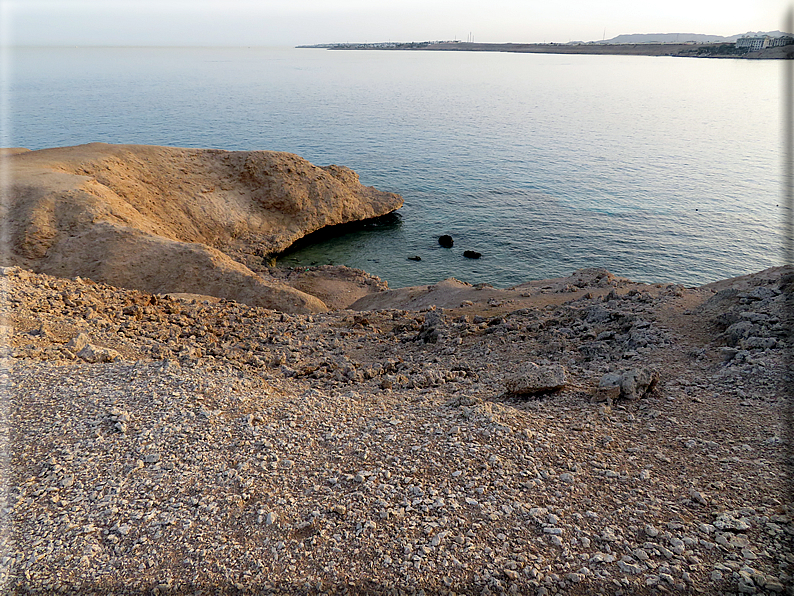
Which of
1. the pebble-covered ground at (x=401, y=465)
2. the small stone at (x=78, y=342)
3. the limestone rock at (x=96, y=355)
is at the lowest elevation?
the pebble-covered ground at (x=401, y=465)

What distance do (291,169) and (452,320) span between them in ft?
89.3

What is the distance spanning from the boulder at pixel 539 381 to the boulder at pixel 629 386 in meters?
0.81

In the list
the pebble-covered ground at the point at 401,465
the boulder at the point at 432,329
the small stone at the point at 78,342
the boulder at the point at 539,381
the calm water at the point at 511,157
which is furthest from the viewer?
the calm water at the point at 511,157

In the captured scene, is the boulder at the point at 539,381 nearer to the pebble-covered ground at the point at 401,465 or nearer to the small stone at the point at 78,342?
the pebble-covered ground at the point at 401,465

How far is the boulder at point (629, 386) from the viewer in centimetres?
981

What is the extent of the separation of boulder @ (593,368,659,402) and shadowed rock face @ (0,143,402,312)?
1501cm

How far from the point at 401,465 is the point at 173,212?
29907 millimetres

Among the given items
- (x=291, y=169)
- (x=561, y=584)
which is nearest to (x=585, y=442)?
(x=561, y=584)

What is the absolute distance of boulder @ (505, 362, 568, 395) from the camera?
34.4 ft

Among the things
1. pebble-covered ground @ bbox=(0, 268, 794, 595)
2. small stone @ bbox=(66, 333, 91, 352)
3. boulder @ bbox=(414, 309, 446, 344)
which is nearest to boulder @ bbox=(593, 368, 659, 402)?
pebble-covered ground @ bbox=(0, 268, 794, 595)

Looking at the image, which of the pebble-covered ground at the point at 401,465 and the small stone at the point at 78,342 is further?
the small stone at the point at 78,342

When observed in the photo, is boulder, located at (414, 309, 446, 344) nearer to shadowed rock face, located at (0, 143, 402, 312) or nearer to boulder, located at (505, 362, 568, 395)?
boulder, located at (505, 362, 568, 395)

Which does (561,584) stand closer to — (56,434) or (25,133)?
(56,434)

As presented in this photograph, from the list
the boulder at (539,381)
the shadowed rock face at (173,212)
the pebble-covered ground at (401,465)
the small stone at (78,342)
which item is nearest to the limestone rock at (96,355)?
the pebble-covered ground at (401,465)
